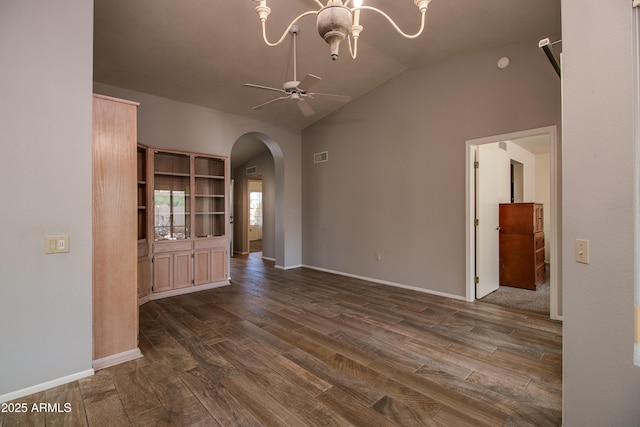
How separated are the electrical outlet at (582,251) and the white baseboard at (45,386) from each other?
339cm

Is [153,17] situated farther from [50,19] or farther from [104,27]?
[50,19]

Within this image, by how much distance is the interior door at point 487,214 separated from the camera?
163 inches

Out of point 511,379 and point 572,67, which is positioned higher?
point 572,67

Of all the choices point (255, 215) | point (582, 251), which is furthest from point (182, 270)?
A: point (255, 215)

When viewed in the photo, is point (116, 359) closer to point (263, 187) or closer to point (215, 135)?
point (215, 135)

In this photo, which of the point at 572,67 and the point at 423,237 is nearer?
the point at 572,67

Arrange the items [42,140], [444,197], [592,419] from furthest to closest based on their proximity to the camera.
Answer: [444,197] → [42,140] → [592,419]

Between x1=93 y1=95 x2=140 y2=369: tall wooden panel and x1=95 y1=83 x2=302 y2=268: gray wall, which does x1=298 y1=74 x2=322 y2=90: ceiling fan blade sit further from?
x1=95 y1=83 x2=302 y2=268: gray wall

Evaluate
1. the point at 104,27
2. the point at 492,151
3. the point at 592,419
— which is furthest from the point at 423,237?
the point at 104,27

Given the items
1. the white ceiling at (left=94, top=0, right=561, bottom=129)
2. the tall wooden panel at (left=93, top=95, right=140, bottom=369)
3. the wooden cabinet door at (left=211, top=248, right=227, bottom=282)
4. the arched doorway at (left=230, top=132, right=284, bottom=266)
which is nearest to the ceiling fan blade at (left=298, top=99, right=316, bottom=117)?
the white ceiling at (left=94, top=0, right=561, bottom=129)

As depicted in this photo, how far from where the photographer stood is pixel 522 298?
4.24 m

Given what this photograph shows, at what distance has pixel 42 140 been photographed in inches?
82.2

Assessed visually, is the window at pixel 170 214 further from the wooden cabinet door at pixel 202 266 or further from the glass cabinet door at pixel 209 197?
the wooden cabinet door at pixel 202 266

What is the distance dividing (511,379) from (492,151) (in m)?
3.37
